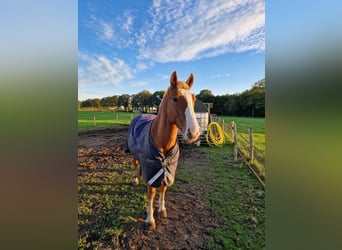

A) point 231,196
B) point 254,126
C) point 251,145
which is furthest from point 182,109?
point 231,196

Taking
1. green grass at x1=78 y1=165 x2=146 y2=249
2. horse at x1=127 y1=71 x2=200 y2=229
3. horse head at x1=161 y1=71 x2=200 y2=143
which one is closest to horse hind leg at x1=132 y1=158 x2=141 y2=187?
green grass at x1=78 y1=165 x2=146 y2=249

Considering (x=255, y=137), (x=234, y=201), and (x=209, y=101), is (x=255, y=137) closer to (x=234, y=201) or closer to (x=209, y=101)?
(x=209, y=101)

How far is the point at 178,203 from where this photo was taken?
58.1 inches

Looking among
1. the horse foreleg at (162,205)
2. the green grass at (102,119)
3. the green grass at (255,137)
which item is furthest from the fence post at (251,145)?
the green grass at (102,119)

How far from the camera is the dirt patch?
1.22m

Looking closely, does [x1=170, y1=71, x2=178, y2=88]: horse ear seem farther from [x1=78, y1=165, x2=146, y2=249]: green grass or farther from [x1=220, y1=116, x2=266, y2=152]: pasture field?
[x1=78, y1=165, x2=146, y2=249]: green grass

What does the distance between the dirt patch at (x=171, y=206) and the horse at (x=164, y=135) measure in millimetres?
100

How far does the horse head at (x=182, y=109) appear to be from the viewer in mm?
951

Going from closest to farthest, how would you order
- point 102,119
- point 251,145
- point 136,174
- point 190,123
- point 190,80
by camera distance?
point 190,123
point 190,80
point 251,145
point 102,119
point 136,174

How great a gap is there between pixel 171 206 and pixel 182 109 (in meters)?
1.01

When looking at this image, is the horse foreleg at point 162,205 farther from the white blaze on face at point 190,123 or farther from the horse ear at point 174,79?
the horse ear at point 174,79
